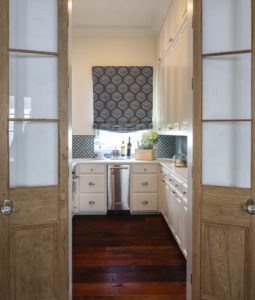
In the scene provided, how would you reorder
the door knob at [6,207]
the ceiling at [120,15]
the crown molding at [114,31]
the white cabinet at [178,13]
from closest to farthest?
the door knob at [6,207] < the white cabinet at [178,13] < the ceiling at [120,15] < the crown molding at [114,31]

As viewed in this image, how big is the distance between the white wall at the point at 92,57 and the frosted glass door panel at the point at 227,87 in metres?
3.49

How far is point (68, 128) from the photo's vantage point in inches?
79.0

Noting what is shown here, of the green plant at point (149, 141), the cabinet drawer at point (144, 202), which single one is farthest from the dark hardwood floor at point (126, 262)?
the green plant at point (149, 141)

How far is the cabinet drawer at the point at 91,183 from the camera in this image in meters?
4.77

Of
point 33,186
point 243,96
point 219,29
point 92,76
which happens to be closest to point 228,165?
point 243,96

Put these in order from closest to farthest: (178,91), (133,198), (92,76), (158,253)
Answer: (158,253)
(178,91)
(133,198)
(92,76)

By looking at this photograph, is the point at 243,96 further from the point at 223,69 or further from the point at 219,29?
the point at 219,29

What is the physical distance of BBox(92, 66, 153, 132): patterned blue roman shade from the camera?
5219 mm

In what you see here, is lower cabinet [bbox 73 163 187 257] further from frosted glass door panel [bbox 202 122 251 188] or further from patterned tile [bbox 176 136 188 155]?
frosted glass door panel [bbox 202 122 251 188]

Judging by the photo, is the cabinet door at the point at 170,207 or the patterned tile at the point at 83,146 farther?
the patterned tile at the point at 83,146

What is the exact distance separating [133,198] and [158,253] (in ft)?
Result: 5.07

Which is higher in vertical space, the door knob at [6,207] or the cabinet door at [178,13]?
the cabinet door at [178,13]

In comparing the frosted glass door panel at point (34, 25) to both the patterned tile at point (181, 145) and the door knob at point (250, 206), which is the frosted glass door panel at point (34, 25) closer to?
the door knob at point (250, 206)

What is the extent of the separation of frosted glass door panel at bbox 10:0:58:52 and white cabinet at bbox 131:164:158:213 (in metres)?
3.07
